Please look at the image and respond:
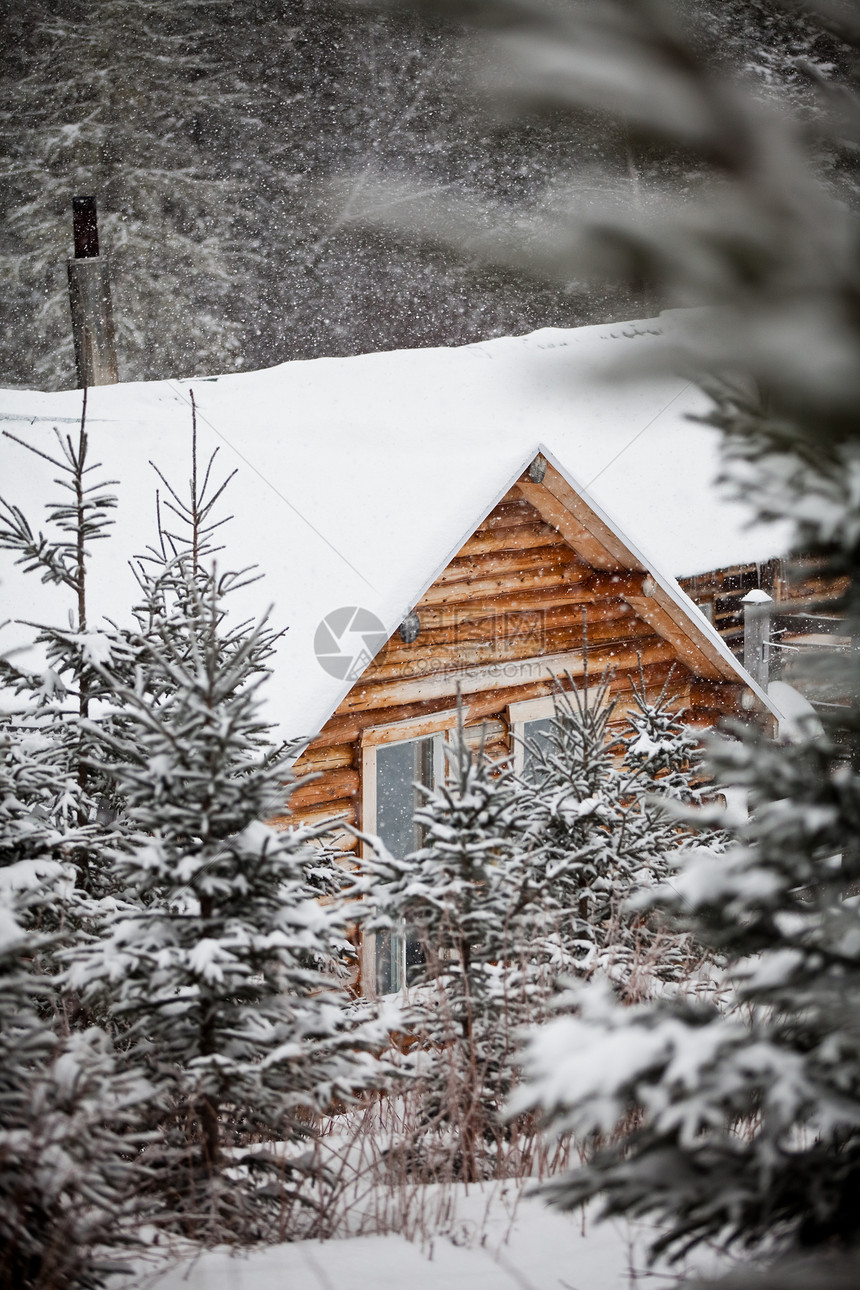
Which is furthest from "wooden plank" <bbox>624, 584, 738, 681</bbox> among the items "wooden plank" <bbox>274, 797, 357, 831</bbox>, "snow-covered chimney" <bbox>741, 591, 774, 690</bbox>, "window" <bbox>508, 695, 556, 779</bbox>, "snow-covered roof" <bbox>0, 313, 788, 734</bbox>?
"snow-covered chimney" <bbox>741, 591, 774, 690</bbox>

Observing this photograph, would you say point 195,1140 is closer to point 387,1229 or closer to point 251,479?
point 387,1229

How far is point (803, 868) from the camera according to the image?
1.98 m

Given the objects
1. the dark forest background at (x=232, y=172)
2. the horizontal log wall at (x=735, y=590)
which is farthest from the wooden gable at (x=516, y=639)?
the dark forest background at (x=232, y=172)

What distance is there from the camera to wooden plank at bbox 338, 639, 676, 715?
7.19m

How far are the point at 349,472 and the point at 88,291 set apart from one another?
541 centimetres

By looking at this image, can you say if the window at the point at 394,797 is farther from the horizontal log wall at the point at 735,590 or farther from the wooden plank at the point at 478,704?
the horizontal log wall at the point at 735,590

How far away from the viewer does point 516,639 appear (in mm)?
8055

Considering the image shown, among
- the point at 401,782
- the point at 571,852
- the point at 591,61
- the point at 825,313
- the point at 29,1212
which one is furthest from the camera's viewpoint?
the point at 401,782

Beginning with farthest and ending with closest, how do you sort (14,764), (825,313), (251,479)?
(251,479) < (14,764) < (825,313)

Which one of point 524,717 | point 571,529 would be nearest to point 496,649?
point 524,717

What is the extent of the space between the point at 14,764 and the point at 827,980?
3.69 m

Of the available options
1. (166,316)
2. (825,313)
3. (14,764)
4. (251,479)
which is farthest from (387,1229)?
(166,316)

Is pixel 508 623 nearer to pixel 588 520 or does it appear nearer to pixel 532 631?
pixel 532 631

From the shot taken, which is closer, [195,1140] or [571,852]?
[195,1140]
